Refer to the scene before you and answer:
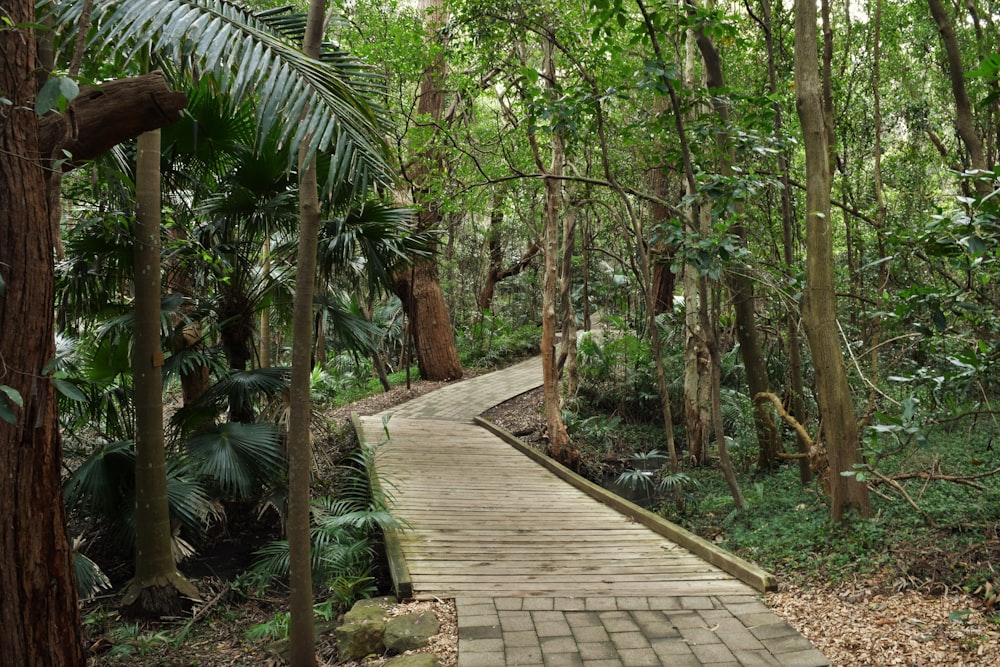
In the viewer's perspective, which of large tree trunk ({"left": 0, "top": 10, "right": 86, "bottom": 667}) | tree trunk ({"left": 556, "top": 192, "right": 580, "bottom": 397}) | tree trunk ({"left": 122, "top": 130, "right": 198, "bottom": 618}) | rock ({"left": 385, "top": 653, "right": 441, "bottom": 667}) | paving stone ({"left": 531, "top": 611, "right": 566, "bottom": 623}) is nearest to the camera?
large tree trunk ({"left": 0, "top": 10, "right": 86, "bottom": 667})

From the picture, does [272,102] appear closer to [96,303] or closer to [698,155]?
[96,303]

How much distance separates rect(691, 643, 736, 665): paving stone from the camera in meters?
3.99

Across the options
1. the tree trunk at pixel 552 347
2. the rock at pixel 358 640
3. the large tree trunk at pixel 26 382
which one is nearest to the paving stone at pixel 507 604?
the rock at pixel 358 640

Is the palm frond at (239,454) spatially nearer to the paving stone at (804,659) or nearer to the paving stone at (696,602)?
the paving stone at (696,602)

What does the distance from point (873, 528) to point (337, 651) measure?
394cm

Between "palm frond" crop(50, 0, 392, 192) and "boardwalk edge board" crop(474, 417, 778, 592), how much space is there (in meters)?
3.76

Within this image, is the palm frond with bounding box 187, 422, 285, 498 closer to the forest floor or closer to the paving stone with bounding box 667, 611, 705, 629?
the forest floor

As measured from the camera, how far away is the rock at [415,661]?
12.9 ft

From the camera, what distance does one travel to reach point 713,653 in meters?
4.07

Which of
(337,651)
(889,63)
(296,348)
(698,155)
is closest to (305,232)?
(296,348)

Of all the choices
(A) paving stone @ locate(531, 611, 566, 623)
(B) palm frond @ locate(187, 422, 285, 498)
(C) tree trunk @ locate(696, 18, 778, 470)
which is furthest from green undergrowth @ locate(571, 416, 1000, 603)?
(B) palm frond @ locate(187, 422, 285, 498)

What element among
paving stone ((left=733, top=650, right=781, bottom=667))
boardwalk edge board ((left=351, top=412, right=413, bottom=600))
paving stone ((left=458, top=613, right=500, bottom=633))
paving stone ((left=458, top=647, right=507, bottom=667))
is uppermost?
boardwalk edge board ((left=351, top=412, right=413, bottom=600))

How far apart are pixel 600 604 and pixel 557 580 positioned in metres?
0.57

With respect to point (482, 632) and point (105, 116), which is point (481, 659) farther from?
point (105, 116)
